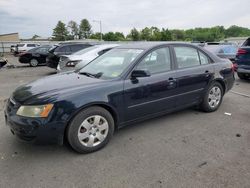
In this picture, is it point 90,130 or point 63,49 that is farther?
point 63,49

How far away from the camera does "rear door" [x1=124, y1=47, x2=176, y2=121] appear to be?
3465mm

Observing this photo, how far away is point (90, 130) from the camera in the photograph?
3148mm

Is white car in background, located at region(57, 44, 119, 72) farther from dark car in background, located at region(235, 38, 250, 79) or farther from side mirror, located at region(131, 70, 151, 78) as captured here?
side mirror, located at region(131, 70, 151, 78)

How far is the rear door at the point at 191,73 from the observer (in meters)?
4.11

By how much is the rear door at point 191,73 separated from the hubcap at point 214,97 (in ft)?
0.95

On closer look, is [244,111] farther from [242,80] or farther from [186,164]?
[242,80]

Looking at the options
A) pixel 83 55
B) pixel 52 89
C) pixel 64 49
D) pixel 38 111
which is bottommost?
pixel 38 111

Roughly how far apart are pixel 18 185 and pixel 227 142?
2.96 meters

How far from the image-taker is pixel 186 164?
2865 mm

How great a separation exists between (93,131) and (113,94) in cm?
60

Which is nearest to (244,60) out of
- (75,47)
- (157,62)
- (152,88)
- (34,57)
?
(157,62)

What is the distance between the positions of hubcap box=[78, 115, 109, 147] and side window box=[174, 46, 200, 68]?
6.12 ft

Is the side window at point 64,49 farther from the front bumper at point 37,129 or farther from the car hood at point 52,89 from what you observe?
the front bumper at point 37,129

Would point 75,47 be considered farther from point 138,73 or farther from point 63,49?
point 138,73
